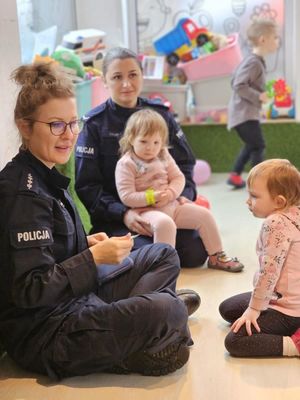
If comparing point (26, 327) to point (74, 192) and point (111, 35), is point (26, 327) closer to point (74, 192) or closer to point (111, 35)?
point (74, 192)

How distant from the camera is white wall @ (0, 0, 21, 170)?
2.11 metres

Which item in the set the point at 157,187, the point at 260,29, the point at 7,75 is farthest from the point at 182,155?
the point at 260,29

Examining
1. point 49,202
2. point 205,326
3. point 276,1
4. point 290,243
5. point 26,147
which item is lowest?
point 205,326

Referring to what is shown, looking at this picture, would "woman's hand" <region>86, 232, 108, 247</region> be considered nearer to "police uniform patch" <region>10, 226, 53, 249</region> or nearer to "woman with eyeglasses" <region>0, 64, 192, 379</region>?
"woman with eyeglasses" <region>0, 64, 192, 379</region>

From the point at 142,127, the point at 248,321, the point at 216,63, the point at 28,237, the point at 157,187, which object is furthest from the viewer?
the point at 216,63

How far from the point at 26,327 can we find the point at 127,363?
300mm

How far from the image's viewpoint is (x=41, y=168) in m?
1.73

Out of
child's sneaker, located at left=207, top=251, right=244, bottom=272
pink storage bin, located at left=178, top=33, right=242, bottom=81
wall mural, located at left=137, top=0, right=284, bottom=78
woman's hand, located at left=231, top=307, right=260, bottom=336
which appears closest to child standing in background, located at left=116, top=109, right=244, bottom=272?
child's sneaker, located at left=207, top=251, right=244, bottom=272

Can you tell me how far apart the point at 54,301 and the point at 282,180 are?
73 cm

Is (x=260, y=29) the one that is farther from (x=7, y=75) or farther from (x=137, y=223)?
(x=7, y=75)

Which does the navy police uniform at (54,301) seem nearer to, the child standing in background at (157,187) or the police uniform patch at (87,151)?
the child standing in background at (157,187)

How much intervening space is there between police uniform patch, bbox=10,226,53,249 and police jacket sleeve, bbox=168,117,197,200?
3.91ft

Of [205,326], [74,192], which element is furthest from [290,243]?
[74,192]

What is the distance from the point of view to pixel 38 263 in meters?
1.62
